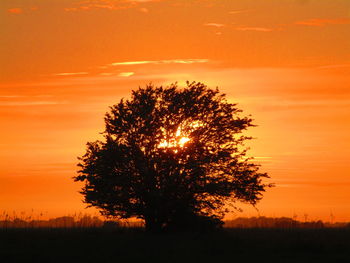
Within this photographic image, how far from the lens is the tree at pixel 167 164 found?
47.1 metres

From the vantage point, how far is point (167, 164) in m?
46.7

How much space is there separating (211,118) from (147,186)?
24.6 ft

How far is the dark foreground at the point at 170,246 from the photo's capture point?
32000mm

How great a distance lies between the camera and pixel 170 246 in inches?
1460

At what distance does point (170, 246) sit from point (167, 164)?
34.7ft

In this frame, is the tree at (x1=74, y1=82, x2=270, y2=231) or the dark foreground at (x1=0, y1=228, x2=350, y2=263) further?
the tree at (x1=74, y1=82, x2=270, y2=231)

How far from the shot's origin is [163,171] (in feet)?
155

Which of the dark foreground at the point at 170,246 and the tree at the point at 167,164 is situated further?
the tree at the point at 167,164

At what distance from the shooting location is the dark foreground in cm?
3200

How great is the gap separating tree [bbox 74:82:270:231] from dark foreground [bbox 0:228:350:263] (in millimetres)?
2793

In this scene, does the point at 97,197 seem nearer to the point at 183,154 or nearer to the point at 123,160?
the point at 123,160

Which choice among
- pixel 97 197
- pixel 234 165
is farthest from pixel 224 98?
pixel 97 197

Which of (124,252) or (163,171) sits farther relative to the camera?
(163,171)

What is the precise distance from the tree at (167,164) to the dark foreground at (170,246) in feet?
9.16
